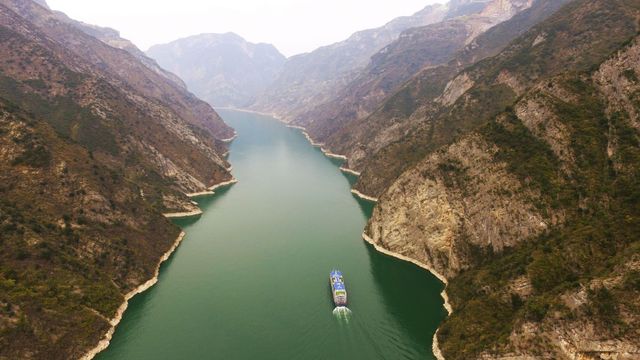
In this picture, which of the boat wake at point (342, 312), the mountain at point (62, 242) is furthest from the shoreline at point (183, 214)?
the boat wake at point (342, 312)

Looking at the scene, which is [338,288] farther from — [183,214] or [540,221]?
[183,214]

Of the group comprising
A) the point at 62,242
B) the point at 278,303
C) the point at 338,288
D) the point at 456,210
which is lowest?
the point at 338,288

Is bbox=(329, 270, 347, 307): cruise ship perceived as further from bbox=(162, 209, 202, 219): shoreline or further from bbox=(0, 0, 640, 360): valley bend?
bbox=(162, 209, 202, 219): shoreline

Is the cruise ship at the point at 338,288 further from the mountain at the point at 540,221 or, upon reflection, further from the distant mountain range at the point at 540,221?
the mountain at the point at 540,221

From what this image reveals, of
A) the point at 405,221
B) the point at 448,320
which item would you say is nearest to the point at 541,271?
the point at 448,320

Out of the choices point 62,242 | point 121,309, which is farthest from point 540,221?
point 62,242

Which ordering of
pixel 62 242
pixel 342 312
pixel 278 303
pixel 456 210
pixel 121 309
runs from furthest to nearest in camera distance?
1. pixel 456 210
2. pixel 62 242
3. pixel 278 303
4. pixel 121 309
5. pixel 342 312
